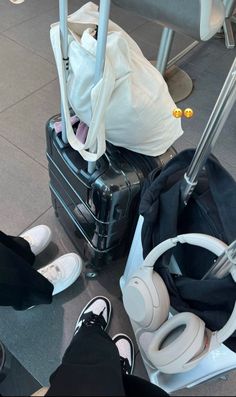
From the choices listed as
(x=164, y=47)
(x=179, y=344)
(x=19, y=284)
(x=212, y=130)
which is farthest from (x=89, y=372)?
(x=164, y=47)

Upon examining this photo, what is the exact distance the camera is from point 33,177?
1.42m

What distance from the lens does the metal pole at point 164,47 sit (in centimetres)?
156

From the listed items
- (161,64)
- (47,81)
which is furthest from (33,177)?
(161,64)

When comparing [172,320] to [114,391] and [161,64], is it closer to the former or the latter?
[114,391]

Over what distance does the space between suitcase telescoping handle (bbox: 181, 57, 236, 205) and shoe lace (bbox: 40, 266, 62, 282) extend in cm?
59

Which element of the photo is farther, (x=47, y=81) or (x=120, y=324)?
(x=47, y=81)

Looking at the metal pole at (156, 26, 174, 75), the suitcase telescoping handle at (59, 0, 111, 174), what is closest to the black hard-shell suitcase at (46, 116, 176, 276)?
the suitcase telescoping handle at (59, 0, 111, 174)

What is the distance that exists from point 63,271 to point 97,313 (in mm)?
185

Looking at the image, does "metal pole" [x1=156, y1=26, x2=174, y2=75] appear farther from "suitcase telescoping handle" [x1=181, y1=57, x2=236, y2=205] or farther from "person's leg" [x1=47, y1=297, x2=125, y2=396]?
"person's leg" [x1=47, y1=297, x2=125, y2=396]

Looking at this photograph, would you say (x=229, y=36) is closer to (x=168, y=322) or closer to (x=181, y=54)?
(x=181, y=54)

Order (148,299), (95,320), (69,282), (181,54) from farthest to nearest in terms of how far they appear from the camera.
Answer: (181,54) < (69,282) < (95,320) < (148,299)

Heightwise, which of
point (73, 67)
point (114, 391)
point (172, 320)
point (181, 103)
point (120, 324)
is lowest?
point (120, 324)

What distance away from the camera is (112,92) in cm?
74

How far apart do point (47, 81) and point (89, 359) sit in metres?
1.60
